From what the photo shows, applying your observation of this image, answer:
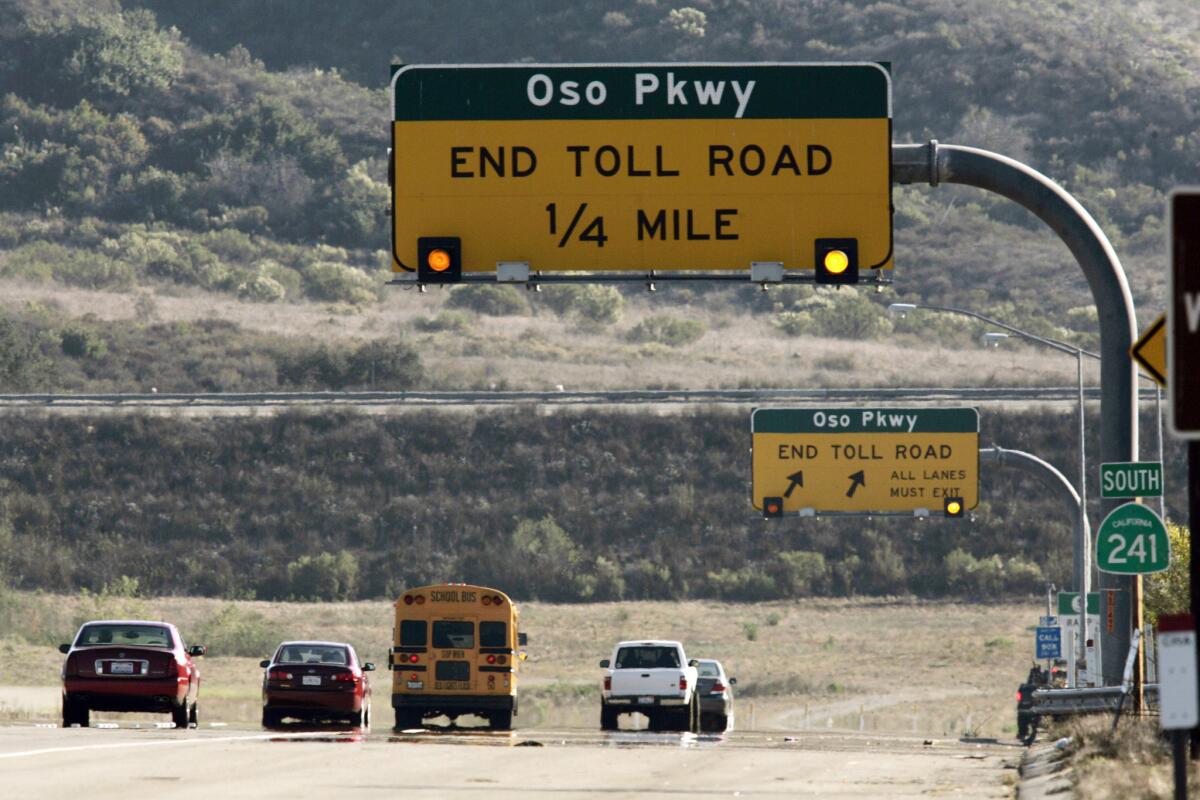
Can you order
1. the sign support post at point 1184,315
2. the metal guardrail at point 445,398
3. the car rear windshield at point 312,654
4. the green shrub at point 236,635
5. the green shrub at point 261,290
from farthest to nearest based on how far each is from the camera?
1. the green shrub at point 261,290
2. the metal guardrail at point 445,398
3. the green shrub at point 236,635
4. the car rear windshield at point 312,654
5. the sign support post at point 1184,315

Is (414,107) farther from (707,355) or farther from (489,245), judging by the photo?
(707,355)

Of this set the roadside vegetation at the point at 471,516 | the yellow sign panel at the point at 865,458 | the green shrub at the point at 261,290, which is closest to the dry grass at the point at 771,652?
the roadside vegetation at the point at 471,516

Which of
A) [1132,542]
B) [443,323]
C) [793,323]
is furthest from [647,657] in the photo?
[793,323]

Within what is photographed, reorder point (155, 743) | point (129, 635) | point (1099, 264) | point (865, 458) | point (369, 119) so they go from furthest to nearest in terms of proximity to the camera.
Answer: point (369, 119) → point (865, 458) → point (129, 635) → point (155, 743) → point (1099, 264)

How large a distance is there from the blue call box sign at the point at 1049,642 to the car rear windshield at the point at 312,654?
1600 centimetres

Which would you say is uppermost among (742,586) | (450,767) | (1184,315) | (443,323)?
(443,323)

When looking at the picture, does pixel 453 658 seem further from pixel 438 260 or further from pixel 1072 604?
pixel 438 260

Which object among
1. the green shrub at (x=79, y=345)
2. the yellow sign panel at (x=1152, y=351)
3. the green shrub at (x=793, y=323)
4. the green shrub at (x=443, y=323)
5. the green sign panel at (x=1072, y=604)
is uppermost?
the green shrub at (x=793, y=323)

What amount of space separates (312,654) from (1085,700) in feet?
47.5

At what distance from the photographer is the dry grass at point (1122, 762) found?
633 inches

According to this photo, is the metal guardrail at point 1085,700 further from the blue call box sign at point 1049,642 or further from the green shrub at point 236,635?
the green shrub at point 236,635

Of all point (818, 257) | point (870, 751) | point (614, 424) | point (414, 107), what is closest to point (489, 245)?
point (414, 107)

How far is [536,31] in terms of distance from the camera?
6324 inches

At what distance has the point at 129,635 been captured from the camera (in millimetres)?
30719
